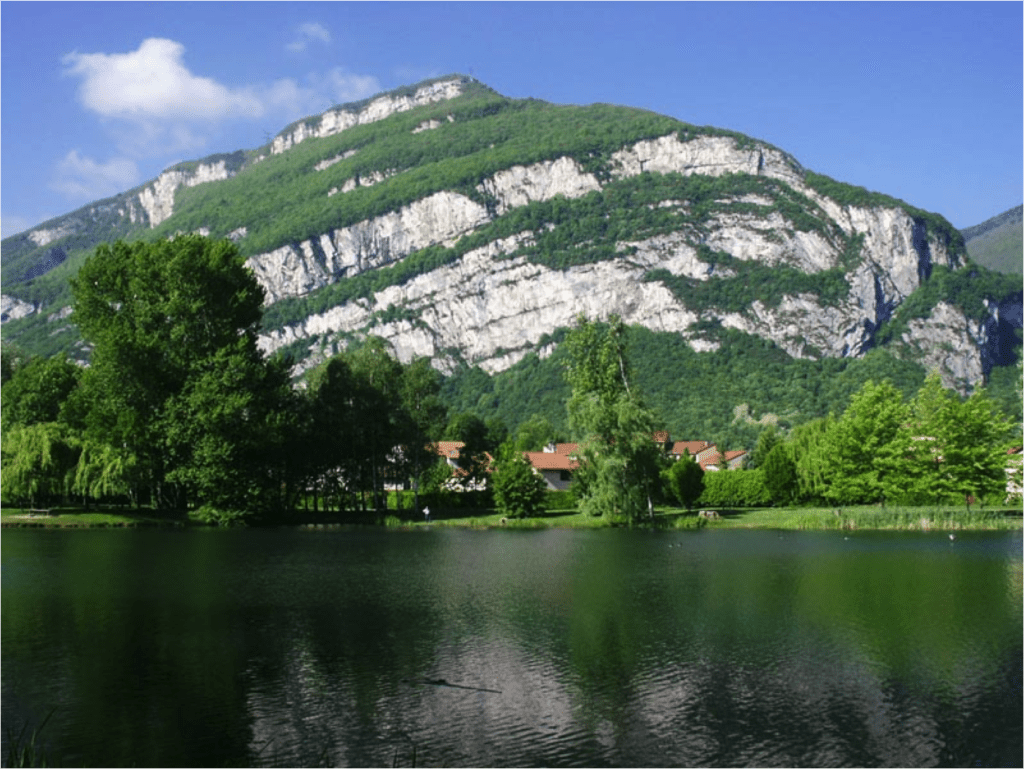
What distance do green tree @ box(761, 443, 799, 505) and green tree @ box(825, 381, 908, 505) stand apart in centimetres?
1213

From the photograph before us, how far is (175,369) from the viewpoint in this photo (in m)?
61.5

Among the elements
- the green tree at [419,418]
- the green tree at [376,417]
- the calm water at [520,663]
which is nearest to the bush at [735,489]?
the green tree at [419,418]

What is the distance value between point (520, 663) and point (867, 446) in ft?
159

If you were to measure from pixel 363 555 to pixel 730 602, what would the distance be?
19359 millimetres

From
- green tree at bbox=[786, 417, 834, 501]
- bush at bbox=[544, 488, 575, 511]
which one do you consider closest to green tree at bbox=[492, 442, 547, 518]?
bush at bbox=[544, 488, 575, 511]

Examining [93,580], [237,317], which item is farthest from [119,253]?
[93,580]

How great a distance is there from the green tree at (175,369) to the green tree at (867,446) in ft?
121

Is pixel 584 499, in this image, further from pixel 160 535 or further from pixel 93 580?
pixel 93 580

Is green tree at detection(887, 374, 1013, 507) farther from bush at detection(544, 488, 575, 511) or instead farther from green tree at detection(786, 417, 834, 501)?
bush at detection(544, 488, 575, 511)

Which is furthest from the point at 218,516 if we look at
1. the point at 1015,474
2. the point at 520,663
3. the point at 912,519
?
the point at 1015,474

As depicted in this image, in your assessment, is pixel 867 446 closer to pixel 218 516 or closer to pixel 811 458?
pixel 811 458

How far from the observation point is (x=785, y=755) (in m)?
13.9

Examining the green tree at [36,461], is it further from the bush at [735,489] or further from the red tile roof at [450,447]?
the bush at [735,489]

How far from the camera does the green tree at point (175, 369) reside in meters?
59.6
